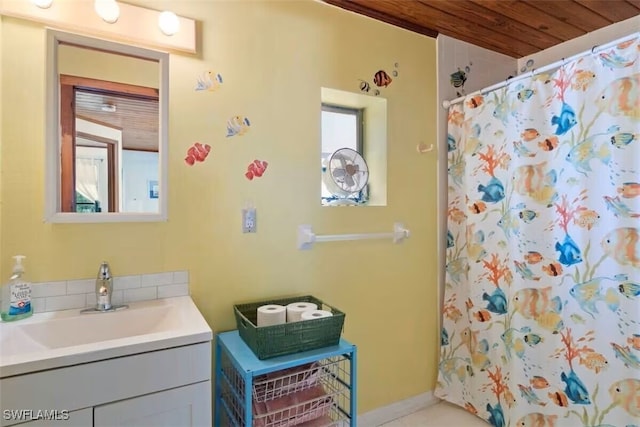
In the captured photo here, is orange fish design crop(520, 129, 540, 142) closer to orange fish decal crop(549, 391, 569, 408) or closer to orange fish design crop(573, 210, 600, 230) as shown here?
orange fish design crop(573, 210, 600, 230)

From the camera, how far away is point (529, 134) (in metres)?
1.66

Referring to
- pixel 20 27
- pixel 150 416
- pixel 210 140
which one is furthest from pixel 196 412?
pixel 20 27

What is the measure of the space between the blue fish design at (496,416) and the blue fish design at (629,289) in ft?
2.90

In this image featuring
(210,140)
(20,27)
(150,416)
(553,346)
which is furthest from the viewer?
(553,346)

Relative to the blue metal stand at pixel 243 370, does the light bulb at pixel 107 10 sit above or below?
above

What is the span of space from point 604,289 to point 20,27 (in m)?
2.44

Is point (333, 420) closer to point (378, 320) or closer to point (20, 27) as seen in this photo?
point (378, 320)

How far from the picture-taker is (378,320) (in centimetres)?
190

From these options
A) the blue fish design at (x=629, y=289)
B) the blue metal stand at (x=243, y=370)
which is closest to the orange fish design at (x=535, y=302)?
the blue fish design at (x=629, y=289)

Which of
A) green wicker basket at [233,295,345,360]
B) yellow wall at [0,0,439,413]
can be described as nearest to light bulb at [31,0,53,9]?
yellow wall at [0,0,439,413]

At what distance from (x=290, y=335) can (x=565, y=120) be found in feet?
5.00

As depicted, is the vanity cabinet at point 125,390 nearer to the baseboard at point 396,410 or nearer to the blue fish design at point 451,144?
the baseboard at point 396,410

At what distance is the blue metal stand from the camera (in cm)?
117

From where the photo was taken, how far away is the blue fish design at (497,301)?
5.86 feet
